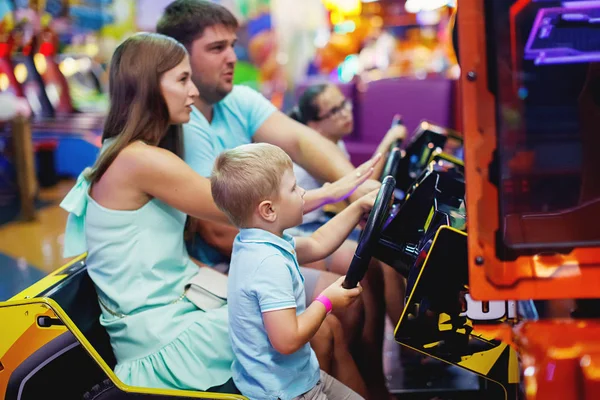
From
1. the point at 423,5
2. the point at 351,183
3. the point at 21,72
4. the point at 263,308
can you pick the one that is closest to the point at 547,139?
the point at 351,183

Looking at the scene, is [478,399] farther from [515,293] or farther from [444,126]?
[444,126]

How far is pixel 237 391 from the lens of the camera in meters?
1.75

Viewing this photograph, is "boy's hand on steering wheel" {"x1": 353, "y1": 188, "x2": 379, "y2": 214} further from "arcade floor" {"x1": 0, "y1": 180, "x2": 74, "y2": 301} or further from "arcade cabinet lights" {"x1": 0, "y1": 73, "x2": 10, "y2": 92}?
"arcade cabinet lights" {"x1": 0, "y1": 73, "x2": 10, "y2": 92}

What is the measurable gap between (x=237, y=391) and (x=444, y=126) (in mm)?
4387

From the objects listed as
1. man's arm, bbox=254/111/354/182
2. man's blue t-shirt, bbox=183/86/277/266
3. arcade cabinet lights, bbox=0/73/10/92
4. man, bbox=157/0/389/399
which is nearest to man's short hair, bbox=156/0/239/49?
man, bbox=157/0/389/399

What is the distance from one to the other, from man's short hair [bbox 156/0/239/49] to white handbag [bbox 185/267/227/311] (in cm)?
87

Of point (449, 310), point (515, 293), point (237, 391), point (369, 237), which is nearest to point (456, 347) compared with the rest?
point (449, 310)

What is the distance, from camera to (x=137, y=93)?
Answer: 193 cm

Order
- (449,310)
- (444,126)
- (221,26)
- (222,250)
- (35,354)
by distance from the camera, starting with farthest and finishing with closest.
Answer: (444,126)
(221,26)
(222,250)
(35,354)
(449,310)

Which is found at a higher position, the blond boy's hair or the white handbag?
the blond boy's hair

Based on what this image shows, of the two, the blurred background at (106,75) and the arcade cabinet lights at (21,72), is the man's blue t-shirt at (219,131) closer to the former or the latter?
the blurred background at (106,75)

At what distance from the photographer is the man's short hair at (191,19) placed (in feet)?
7.83

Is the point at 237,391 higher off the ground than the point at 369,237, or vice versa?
the point at 369,237

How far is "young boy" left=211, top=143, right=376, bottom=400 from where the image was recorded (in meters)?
1.54
